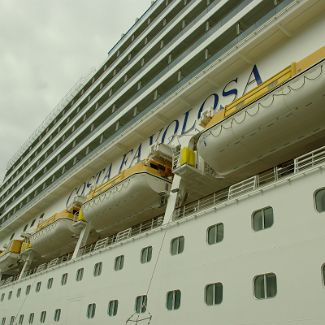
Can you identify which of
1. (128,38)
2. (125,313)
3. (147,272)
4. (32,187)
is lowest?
(125,313)

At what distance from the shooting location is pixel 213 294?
8.57m

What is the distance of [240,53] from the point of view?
13.9 metres

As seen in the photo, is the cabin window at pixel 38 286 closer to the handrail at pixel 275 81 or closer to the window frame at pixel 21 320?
the window frame at pixel 21 320

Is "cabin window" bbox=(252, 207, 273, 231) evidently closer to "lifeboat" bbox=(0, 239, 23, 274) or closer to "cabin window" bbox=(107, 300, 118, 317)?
"cabin window" bbox=(107, 300, 118, 317)

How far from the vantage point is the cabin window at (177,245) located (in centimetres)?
1019

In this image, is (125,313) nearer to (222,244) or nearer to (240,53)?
(222,244)

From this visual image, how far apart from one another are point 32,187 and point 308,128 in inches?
1084

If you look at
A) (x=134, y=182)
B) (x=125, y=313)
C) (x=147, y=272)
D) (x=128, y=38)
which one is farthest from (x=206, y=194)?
(x=128, y=38)

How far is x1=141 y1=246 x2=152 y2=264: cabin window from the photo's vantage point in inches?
439

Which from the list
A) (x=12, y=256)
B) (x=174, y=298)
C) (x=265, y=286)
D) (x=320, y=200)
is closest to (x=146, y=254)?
(x=174, y=298)

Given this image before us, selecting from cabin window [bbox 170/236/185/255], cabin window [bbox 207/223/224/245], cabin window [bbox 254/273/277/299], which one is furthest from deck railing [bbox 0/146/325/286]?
cabin window [bbox 254/273/277/299]

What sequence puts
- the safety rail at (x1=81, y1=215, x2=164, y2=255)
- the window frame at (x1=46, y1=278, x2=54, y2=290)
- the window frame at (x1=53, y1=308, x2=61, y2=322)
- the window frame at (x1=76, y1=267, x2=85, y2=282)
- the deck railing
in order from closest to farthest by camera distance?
the deck railing
the safety rail at (x1=81, y1=215, x2=164, y2=255)
the window frame at (x1=76, y1=267, x2=85, y2=282)
the window frame at (x1=53, y1=308, x2=61, y2=322)
the window frame at (x1=46, y1=278, x2=54, y2=290)

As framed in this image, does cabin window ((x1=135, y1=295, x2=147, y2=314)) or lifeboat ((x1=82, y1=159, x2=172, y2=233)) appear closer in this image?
cabin window ((x1=135, y1=295, x2=147, y2=314))

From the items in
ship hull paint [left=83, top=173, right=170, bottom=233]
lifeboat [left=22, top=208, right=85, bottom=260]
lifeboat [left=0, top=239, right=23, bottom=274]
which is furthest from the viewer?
lifeboat [left=0, top=239, right=23, bottom=274]
